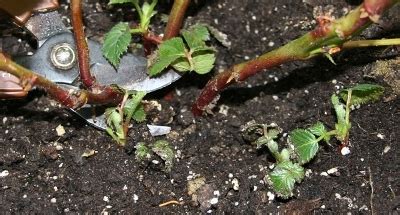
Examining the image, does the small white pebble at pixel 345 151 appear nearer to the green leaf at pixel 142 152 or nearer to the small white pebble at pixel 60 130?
the green leaf at pixel 142 152

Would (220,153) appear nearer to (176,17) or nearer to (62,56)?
(176,17)

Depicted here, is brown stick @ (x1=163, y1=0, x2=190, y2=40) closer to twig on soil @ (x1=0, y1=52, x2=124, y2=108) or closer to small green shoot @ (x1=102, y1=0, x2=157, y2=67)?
small green shoot @ (x1=102, y1=0, x2=157, y2=67)

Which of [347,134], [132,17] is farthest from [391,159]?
[132,17]

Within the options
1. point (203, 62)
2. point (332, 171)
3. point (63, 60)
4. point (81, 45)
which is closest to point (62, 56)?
point (63, 60)

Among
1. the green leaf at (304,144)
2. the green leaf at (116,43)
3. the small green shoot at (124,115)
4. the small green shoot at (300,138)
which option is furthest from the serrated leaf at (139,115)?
the green leaf at (304,144)

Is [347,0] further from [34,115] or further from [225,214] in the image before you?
[34,115]

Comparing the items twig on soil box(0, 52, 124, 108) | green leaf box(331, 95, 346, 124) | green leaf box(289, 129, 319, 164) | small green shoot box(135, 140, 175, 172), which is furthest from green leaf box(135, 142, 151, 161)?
green leaf box(331, 95, 346, 124)

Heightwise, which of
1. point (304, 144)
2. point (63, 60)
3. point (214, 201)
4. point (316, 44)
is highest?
point (316, 44)
